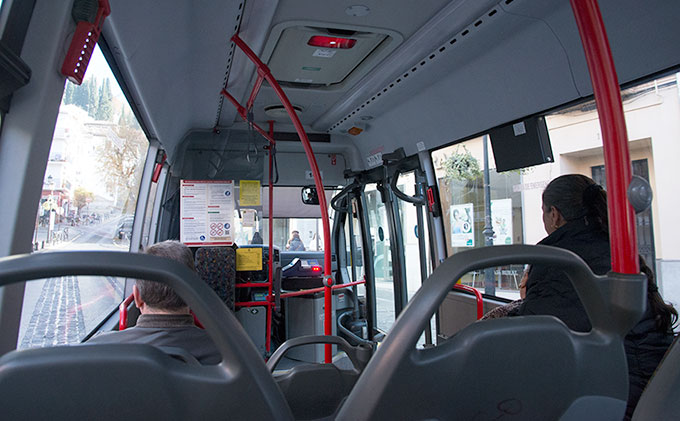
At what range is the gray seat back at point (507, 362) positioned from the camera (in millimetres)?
730

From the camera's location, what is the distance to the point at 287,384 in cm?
155

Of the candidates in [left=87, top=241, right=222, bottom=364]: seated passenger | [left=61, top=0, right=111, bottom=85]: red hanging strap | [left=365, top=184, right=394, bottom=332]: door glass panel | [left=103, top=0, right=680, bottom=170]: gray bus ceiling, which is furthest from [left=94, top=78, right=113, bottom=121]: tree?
[left=365, top=184, right=394, bottom=332]: door glass panel

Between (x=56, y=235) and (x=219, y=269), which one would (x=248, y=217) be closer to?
(x=219, y=269)

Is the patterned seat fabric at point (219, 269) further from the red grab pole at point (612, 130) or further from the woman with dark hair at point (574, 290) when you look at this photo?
the red grab pole at point (612, 130)

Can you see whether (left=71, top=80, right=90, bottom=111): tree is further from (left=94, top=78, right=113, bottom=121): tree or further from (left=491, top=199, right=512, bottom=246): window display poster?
(left=491, top=199, right=512, bottom=246): window display poster

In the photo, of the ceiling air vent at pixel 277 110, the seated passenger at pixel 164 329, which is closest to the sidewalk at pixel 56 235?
the seated passenger at pixel 164 329

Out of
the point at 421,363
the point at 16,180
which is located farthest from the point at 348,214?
the point at 421,363

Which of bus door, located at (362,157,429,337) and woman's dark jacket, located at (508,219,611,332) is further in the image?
bus door, located at (362,157,429,337)

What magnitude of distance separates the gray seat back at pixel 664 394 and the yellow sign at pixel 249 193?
4.30 metres

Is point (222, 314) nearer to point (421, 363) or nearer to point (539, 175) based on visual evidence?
point (421, 363)

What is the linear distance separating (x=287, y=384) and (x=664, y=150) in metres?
2.14

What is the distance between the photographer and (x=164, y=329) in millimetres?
1532

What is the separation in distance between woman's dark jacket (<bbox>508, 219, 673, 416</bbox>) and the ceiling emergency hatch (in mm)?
1748

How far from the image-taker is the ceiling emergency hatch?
2889mm
